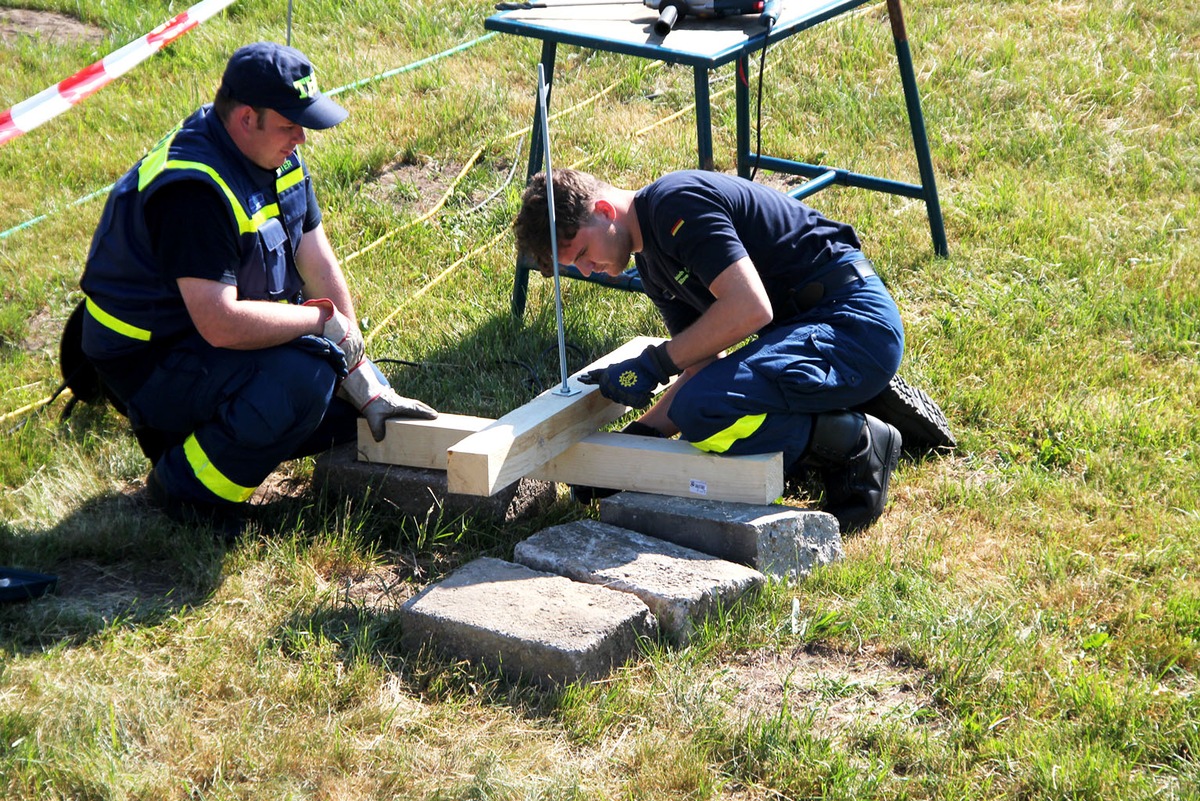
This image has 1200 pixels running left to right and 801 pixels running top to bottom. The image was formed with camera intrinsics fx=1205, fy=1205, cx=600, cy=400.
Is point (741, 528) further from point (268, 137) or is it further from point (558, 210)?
point (268, 137)

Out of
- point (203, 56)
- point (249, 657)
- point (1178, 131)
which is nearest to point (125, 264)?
point (249, 657)

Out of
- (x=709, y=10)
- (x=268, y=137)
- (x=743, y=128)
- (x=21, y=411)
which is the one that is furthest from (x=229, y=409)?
(x=743, y=128)

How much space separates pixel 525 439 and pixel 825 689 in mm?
1205

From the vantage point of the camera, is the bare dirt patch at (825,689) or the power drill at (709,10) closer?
the bare dirt patch at (825,689)

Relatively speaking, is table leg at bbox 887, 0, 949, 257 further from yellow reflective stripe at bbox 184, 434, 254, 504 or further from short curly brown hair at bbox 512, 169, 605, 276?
→ yellow reflective stripe at bbox 184, 434, 254, 504

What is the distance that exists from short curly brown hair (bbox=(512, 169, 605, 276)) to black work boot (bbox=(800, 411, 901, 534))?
3.43ft

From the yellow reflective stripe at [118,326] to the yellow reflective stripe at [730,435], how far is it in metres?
1.83

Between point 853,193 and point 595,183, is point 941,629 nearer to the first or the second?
point 595,183

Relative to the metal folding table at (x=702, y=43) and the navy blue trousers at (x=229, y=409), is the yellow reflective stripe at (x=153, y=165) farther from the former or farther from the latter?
the metal folding table at (x=702, y=43)

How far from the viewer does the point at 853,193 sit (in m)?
6.56

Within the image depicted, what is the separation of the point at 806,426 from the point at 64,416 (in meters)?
2.68

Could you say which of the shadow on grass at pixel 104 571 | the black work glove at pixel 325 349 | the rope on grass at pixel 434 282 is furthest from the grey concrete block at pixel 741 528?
the rope on grass at pixel 434 282

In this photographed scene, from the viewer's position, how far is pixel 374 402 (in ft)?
13.6

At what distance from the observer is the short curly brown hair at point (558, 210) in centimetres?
384
